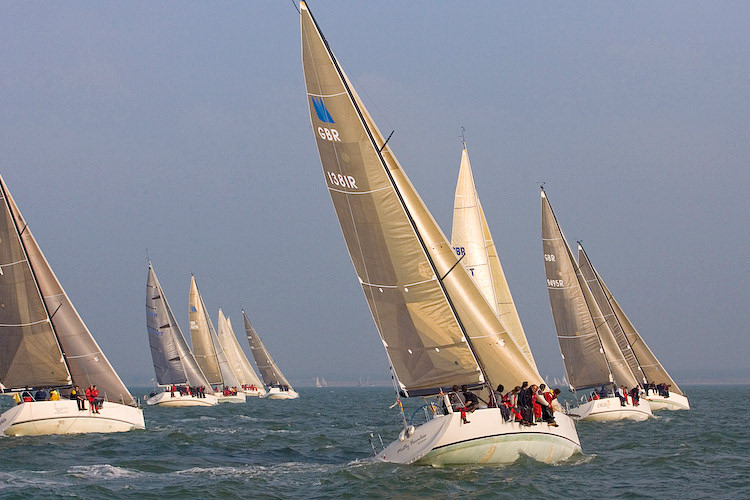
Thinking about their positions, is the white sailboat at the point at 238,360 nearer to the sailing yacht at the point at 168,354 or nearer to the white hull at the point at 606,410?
the sailing yacht at the point at 168,354

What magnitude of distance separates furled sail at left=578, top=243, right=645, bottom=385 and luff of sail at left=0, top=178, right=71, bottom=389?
953 inches

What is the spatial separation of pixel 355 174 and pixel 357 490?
6.95 metres

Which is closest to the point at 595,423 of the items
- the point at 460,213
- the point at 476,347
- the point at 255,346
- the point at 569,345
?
the point at 569,345

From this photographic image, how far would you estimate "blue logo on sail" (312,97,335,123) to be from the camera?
2002 cm

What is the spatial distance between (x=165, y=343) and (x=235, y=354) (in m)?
33.9

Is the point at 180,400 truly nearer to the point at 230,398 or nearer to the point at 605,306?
the point at 230,398

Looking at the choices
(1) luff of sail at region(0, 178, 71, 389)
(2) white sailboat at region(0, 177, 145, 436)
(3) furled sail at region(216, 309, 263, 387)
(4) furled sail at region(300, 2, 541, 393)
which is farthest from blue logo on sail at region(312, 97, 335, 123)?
(3) furled sail at region(216, 309, 263, 387)

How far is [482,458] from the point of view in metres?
18.0

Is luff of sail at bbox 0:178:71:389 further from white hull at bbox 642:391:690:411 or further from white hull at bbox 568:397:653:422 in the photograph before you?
white hull at bbox 642:391:690:411

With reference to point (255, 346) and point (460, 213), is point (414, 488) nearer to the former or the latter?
point (460, 213)

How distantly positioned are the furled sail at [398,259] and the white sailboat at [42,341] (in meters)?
13.4

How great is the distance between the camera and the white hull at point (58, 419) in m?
27.7

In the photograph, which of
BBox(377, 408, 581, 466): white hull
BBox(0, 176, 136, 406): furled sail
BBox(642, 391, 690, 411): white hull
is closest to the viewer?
BBox(377, 408, 581, 466): white hull

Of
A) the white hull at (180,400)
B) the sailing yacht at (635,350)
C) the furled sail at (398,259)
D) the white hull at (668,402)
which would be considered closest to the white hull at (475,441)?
the furled sail at (398,259)
